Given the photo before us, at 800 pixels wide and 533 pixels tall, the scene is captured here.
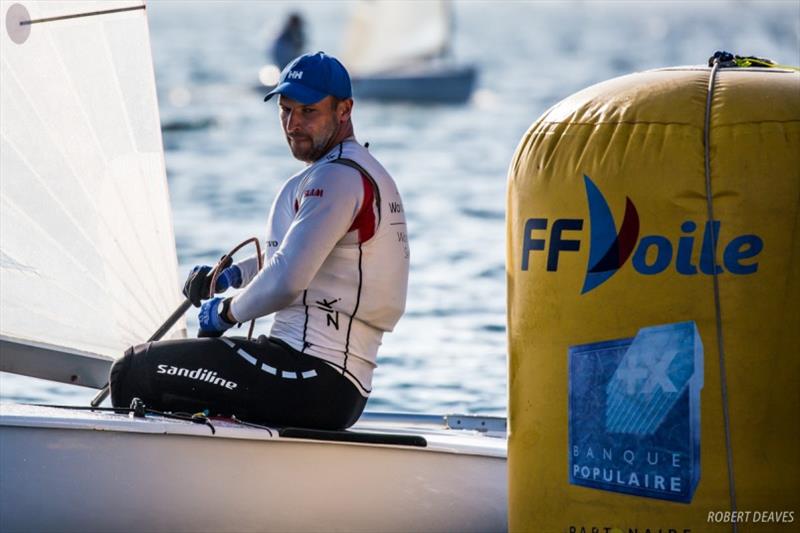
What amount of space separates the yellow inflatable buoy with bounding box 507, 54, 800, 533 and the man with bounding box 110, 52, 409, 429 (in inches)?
21.5

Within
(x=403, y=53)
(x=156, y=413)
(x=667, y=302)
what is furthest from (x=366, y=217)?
(x=403, y=53)

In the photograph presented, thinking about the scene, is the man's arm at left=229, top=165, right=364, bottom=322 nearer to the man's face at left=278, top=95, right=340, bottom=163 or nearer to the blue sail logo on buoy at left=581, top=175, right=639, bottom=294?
the man's face at left=278, top=95, right=340, bottom=163

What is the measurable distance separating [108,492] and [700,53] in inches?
1841

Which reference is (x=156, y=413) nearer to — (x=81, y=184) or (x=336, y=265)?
(x=336, y=265)

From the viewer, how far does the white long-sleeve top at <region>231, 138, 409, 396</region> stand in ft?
11.1

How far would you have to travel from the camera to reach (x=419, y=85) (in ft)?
79.4

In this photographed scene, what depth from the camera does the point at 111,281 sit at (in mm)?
4227

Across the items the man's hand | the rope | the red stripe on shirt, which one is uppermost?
the red stripe on shirt

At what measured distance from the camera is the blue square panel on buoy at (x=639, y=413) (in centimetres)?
290

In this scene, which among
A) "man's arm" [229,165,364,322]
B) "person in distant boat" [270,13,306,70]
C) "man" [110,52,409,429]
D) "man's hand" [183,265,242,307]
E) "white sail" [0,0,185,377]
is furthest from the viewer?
"person in distant boat" [270,13,306,70]

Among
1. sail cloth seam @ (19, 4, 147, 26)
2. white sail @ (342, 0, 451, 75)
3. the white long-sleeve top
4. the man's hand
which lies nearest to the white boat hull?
the white long-sleeve top

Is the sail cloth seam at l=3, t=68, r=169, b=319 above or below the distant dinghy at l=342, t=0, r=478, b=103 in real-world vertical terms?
below

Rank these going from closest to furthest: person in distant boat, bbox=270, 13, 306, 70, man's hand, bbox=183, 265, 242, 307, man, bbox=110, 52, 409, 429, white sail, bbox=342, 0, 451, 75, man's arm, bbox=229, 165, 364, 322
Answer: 1. man's arm, bbox=229, 165, 364, 322
2. man, bbox=110, 52, 409, 429
3. man's hand, bbox=183, 265, 242, 307
4. person in distant boat, bbox=270, 13, 306, 70
5. white sail, bbox=342, 0, 451, 75

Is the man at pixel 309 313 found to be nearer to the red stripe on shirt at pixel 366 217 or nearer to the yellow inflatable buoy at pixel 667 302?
the red stripe on shirt at pixel 366 217
